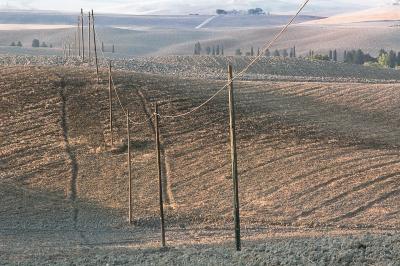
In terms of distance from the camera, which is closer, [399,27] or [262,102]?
[262,102]

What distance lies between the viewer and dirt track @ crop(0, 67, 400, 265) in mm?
29625

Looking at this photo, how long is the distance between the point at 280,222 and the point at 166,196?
7.32 m

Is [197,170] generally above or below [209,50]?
below

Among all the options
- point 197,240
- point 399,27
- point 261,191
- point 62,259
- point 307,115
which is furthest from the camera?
point 399,27

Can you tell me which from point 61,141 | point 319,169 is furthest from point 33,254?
point 61,141

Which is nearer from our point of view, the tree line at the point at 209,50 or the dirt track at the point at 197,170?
the dirt track at the point at 197,170

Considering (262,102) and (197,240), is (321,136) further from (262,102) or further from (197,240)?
(197,240)

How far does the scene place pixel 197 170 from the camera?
140 feet

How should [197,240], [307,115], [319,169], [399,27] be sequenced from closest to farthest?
[197,240] → [319,169] → [307,115] → [399,27]

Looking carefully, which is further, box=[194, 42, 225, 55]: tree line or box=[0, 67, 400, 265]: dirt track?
box=[194, 42, 225, 55]: tree line

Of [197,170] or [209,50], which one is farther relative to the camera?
[209,50]

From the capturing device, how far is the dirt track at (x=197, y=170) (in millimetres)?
29625

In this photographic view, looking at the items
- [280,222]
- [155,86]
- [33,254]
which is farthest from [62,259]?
[155,86]

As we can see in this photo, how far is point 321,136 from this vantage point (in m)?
48.9
